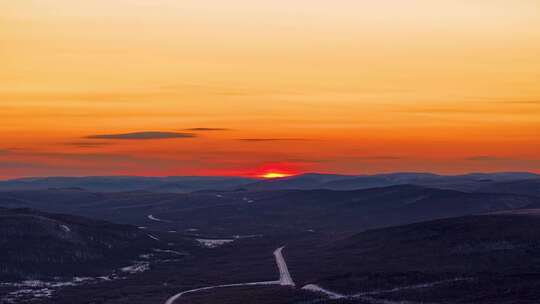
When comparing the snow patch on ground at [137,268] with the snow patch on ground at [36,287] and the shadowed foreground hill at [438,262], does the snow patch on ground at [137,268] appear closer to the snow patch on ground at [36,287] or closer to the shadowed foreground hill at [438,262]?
the snow patch on ground at [36,287]

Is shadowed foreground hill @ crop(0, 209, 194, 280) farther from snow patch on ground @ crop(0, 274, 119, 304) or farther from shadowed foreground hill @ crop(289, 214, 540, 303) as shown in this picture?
shadowed foreground hill @ crop(289, 214, 540, 303)

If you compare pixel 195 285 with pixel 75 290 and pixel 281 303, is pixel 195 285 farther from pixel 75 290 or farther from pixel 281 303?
pixel 281 303

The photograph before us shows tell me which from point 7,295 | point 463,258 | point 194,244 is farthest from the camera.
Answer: point 194,244

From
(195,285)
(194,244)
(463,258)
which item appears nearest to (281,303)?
(195,285)

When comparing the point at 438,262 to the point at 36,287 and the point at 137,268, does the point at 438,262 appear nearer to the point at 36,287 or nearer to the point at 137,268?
the point at 137,268

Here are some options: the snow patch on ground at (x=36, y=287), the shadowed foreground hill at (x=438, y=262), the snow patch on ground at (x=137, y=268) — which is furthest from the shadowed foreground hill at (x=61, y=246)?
the shadowed foreground hill at (x=438, y=262)

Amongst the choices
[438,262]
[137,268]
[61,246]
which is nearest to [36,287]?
[137,268]

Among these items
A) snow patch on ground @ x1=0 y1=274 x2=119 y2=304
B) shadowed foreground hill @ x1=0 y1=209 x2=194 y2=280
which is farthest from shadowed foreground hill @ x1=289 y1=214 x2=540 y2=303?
shadowed foreground hill @ x1=0 y1=209 x2=194 y2=280

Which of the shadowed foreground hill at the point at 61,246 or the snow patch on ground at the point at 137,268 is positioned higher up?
the shadowed foreground hill at the point at 61,246
